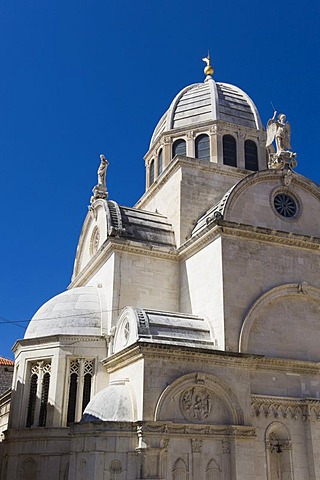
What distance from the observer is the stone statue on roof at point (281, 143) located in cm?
2470

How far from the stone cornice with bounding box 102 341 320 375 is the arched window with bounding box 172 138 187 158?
1342 centimetres

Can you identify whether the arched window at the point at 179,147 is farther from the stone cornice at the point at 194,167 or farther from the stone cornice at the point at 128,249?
the stone cornice at the point at 128,249

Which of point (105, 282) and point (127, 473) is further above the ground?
point (105, 282)

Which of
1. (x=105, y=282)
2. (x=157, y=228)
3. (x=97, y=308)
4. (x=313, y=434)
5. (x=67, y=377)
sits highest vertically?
(x=157, y=228)

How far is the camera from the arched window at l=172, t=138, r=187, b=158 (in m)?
29.5

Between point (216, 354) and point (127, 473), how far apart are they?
16.3ft

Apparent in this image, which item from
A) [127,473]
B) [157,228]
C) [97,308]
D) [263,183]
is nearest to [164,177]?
[157,228]

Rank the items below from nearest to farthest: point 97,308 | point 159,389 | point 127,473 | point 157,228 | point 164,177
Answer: point 127,473
point 159,389
point 97,308
point 157,228
point 164,177

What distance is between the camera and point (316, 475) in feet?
62.2

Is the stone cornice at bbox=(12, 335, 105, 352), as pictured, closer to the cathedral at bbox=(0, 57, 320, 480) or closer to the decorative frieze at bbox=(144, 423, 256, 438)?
the cathedral at bbox=(0, 57, 320, 480)

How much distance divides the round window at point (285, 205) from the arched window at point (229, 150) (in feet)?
17.0

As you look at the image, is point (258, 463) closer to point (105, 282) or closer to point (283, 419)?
point (283, 419)

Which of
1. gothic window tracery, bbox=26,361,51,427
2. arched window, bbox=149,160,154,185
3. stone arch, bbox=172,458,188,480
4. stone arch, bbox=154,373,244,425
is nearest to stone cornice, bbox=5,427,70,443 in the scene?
gothic window tracery, bbox=26,361,51,427

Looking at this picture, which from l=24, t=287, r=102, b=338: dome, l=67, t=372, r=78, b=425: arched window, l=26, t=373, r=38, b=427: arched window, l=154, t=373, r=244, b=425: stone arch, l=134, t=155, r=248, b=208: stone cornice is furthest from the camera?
l=134, t=155, r=248, b=208: stone cornice
